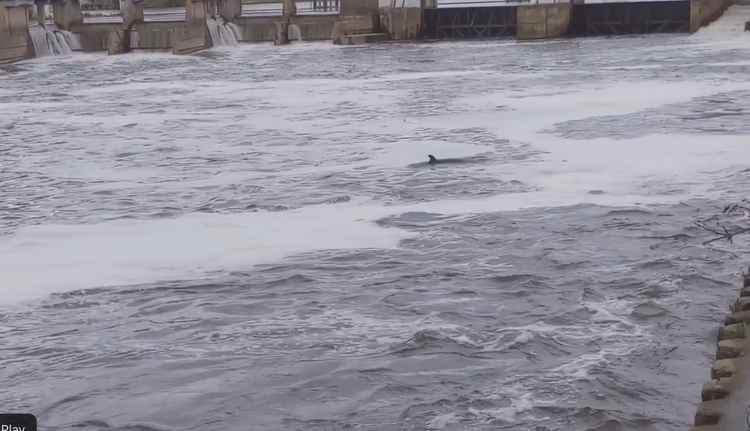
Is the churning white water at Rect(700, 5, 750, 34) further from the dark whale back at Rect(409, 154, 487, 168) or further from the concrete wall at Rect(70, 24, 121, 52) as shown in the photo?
the dark whale back at Rect(409, 154, 487, 168)

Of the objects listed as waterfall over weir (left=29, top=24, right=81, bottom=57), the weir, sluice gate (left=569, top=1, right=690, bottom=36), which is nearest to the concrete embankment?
the weir

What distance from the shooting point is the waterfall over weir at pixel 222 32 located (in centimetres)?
5231

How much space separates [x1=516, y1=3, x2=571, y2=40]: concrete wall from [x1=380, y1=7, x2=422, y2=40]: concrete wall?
16.2 ft

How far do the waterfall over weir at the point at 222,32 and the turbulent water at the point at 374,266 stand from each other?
25111 millimetres

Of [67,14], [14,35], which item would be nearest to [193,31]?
[67,14]

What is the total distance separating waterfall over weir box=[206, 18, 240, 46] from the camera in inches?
2060

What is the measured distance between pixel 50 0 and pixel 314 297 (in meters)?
43.8

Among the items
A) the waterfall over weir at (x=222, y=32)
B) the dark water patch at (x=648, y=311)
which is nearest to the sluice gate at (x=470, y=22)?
the waterfall over weir at (x=222, y=32)

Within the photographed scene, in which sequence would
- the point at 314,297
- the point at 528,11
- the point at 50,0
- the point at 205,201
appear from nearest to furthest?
the point at 314,297, the point at 205,201, the point at 528,11, the point at 50,0

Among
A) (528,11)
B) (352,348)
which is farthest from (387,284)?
(528,11)

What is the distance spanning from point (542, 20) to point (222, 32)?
49.0 feet

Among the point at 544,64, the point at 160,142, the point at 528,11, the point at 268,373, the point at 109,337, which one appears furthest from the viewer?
the point at 528,11

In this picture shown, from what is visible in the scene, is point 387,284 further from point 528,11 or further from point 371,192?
point 528,11

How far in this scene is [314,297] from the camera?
38.6 feet
